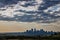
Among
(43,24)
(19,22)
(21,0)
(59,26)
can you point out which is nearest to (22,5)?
(21,0)

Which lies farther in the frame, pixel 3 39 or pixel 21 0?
pixel 21 0

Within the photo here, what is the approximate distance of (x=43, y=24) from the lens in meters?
3.92

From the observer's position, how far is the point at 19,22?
3.88 m

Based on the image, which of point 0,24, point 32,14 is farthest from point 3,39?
point 32,14

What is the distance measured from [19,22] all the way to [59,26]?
3.65 feet

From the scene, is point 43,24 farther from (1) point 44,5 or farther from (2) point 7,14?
(2) point 7,14

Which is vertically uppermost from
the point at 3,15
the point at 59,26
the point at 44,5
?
the point at 44,5

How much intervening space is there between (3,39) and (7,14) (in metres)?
1.14

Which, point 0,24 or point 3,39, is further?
point 0,24

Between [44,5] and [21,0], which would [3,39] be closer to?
[21,0]

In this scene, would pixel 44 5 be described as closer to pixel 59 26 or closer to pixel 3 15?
pixel 59 26

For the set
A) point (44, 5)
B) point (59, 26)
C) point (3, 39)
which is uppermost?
point (44, 5)

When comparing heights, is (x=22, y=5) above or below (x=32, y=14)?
above

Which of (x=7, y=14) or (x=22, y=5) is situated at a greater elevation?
(x=22, y=5)
